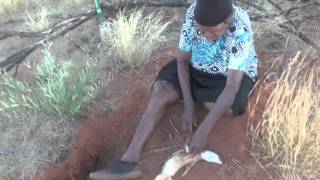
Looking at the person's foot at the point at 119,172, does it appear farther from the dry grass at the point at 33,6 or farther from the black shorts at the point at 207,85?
the dry grass at the point at 33,6

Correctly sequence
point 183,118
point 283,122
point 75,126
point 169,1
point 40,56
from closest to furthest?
point 283,122, point 183,118, point 75,126, point 40,56, point 169,1

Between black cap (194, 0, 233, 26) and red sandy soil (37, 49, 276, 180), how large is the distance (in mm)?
728

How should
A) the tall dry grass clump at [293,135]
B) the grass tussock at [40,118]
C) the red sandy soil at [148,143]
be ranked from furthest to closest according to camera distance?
the grass tussock at [40,118], the red sandy soil at [148,143], the tall dry grass clump at [293,135]

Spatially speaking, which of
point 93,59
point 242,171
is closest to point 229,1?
point 242,171

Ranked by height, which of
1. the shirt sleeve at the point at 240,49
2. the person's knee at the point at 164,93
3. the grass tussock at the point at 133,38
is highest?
the shirt sleeve at the point at 240,49

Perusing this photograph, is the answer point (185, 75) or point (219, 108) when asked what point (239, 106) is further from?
point (185, 75)

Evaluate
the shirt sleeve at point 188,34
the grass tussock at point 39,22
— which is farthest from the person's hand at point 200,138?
the grass tussock at point 39,22

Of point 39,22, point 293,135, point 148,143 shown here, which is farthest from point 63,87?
point 293,135

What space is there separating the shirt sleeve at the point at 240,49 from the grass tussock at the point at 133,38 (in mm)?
1294

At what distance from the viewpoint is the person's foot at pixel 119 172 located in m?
3.75

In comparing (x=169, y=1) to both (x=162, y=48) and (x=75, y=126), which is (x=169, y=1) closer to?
(x=162, y=48)

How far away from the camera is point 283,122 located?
148 inches

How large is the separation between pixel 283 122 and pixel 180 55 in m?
0.90

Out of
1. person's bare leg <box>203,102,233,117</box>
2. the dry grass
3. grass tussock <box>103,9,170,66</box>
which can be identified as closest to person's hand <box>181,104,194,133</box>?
person's bare leg <box>203,102,233,117</box>
